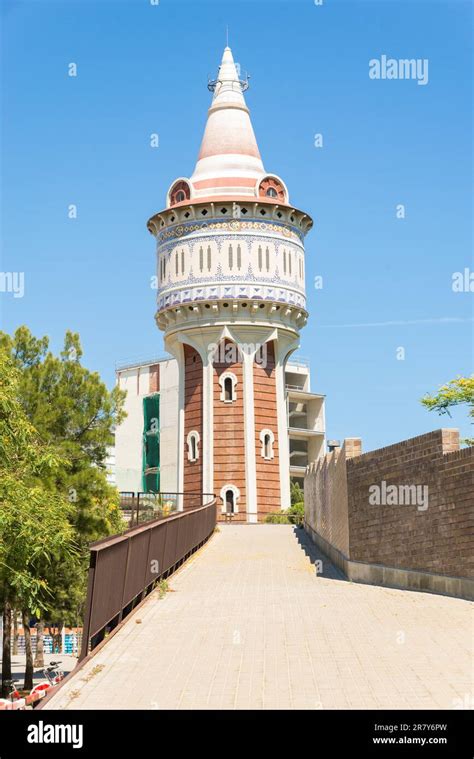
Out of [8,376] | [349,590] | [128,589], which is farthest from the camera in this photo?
[349,590]

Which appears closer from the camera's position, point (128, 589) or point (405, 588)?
point (128, 589)

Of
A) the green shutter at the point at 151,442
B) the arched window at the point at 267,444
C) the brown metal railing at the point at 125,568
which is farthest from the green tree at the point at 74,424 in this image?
the green shutter at the point at 151,442

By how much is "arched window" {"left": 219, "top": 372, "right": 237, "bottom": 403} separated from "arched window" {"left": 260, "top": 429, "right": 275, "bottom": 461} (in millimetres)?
2336

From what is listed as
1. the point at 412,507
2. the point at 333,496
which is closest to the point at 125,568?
the point at 412,507

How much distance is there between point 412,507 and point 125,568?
248 inches

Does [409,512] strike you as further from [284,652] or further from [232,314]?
[232,314]

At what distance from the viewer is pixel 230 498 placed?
48.2 metres

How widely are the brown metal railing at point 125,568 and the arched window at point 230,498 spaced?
79.4 ft

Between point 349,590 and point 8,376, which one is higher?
point 8,376

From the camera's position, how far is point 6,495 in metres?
16.7
